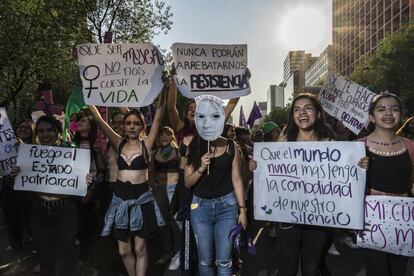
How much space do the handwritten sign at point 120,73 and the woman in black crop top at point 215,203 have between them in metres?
1.43

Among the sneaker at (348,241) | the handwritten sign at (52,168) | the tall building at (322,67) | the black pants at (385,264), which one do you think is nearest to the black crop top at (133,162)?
the handwritten sign at (52,168)

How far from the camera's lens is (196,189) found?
412 centimetres

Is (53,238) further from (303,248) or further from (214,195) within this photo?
(303,248)

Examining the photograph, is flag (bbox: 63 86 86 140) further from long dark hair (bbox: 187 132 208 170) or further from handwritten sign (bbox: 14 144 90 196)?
long dark hair (bbox: 187 132 208 170)

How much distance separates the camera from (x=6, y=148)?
519 cm

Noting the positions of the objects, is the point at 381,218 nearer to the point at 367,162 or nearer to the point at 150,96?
the point at 367,162

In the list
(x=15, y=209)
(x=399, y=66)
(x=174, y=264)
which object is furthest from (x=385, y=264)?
(x=399, y=66)

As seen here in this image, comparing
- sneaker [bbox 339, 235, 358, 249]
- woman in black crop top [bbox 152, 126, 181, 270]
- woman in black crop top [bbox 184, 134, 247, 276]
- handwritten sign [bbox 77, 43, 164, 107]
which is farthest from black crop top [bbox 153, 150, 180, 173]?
sneaker [bbox 339, 235, 358, 249]

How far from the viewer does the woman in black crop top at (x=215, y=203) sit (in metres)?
4.02

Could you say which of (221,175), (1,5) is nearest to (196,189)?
(221,175)

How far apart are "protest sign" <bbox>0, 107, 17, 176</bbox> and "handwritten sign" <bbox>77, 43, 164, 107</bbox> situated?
37.8 inches

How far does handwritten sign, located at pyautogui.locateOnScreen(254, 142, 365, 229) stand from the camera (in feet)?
12.3

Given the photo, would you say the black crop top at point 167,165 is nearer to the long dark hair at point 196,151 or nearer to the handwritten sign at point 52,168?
the handwritten sign at point 52,168

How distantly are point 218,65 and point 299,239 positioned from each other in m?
2.61
